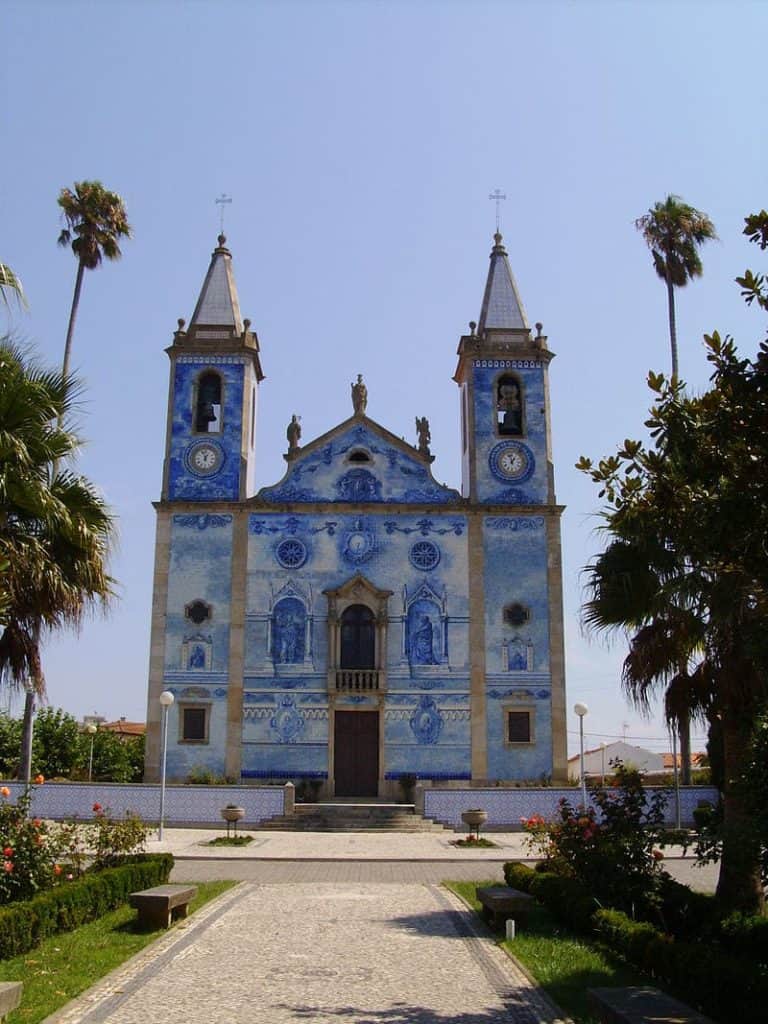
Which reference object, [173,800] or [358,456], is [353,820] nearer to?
[173,800]

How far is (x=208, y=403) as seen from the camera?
35.7 meters

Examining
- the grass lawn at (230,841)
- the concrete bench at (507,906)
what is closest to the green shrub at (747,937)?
the concrete bench at (507,906)

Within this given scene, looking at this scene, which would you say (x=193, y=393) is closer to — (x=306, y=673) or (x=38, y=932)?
(x=306, y=673)

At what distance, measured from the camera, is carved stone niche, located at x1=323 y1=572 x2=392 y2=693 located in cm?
3259

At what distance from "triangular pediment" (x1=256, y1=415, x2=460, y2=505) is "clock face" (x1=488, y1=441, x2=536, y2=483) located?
61.6 inches

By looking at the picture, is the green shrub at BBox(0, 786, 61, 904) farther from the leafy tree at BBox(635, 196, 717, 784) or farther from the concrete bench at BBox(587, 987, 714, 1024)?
the leafy tree at BBox(635, 196, 717, 784)

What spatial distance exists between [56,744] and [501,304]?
74.3ft

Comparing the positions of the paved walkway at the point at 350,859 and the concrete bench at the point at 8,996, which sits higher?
the concrete bench at the point at 8,996

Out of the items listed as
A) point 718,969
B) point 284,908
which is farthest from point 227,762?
point 718,969

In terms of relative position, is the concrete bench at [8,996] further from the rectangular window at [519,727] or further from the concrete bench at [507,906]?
the rectangular window at [519,727]

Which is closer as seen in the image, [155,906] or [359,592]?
[155,906]

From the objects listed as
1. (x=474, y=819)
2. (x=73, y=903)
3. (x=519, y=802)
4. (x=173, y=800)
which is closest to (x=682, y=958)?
(x=73, y=903)

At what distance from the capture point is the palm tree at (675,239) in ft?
112

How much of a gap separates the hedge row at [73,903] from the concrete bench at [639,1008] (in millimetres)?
5485
